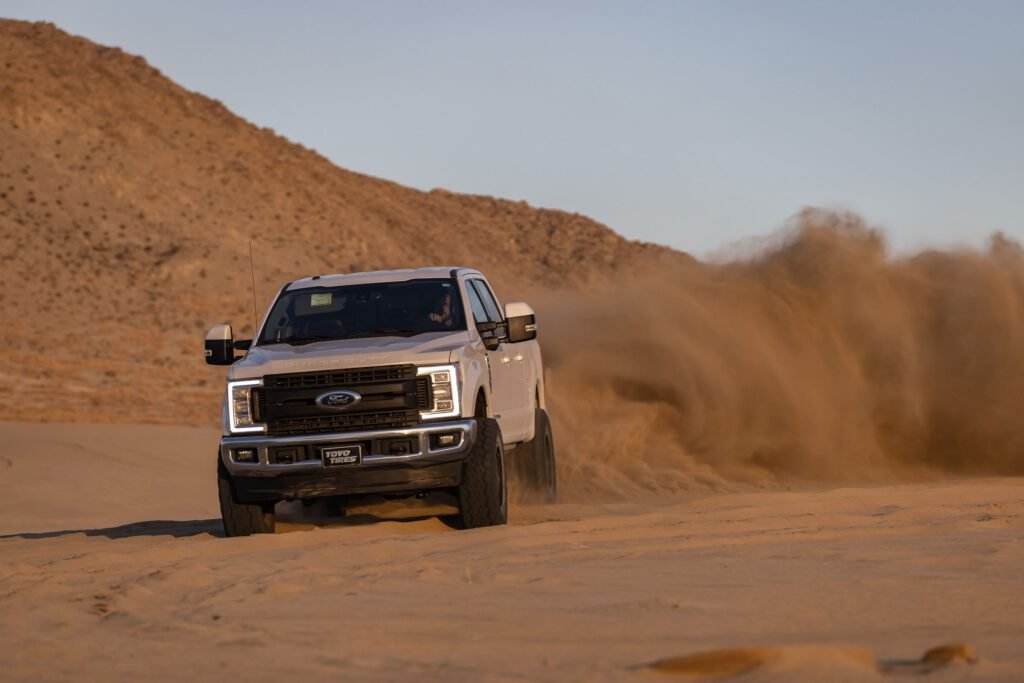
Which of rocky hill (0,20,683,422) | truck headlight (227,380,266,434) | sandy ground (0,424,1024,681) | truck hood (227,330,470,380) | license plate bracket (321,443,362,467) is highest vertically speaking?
rocky hill (0,20,683,422)

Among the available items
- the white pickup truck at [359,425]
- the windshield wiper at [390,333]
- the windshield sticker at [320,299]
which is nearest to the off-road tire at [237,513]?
the white pickup truck at [359,425]

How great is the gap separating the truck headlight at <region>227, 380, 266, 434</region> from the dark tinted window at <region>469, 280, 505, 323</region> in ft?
7.61

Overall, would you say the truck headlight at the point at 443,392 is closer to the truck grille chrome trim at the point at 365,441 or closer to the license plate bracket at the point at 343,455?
the truck grille chrome trim at the point at 365,441

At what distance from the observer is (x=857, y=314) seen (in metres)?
17.2

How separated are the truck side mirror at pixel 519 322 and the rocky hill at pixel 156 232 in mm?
20617

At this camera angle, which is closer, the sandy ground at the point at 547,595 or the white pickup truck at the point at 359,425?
the sandy ground at the point at 547,595

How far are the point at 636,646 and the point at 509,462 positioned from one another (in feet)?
22.2

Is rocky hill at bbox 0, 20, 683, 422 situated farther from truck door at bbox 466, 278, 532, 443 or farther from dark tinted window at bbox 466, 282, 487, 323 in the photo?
dark tinted window at bbox 466, 282, 487, 323

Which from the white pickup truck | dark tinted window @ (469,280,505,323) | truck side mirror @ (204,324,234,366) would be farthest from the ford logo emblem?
dark tinted window @ (469,280,505,323)

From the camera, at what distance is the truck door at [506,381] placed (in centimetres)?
1085

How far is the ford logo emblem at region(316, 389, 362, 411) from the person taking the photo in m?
9.68

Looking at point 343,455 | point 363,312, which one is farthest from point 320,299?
point 343,455

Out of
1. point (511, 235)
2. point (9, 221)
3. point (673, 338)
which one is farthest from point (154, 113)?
point (673, 338)

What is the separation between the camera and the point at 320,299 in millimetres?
10812
